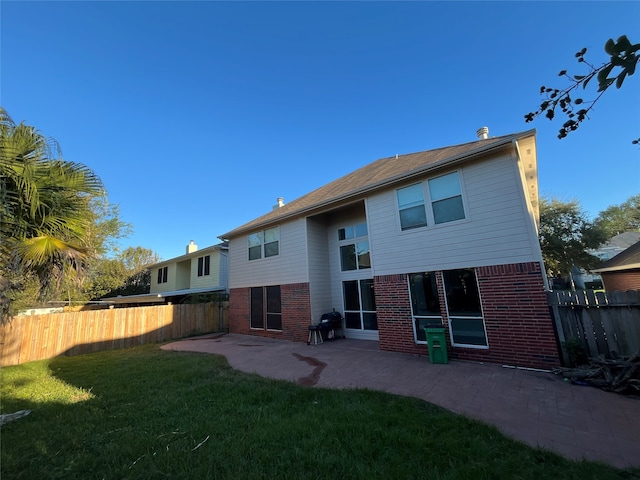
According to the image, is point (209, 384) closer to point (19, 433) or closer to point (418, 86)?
point (19, 433)

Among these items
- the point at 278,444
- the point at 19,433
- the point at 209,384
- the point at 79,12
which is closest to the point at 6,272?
the point at 19,433

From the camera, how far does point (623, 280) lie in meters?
16.3

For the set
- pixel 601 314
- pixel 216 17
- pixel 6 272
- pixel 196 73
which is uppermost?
pixel 216 17

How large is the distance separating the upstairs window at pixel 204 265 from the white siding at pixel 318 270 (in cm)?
1131

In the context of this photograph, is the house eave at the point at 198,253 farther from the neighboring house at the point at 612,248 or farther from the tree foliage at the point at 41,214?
the neighboring house at the point at 612,248

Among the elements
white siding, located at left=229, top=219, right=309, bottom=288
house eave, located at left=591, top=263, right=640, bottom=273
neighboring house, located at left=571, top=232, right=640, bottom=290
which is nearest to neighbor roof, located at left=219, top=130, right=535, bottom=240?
white siding, located at left=229, top=219, right=309, bottom=288

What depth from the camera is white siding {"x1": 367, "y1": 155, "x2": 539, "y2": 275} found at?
6.54 meters

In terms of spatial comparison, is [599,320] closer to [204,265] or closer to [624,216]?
[204,265]

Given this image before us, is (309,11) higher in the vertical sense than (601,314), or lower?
higher

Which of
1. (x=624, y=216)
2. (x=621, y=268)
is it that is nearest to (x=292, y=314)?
(x=621, y=268)

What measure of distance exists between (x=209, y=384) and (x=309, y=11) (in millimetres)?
11788

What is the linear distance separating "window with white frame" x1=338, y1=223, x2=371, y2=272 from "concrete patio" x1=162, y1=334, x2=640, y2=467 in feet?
11.2

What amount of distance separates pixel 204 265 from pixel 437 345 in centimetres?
1769

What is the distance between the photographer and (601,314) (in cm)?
577
